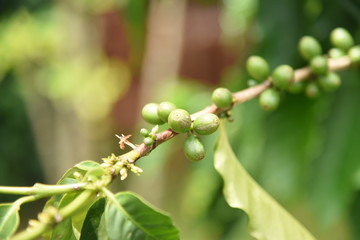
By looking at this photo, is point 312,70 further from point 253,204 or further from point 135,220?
point 135,220

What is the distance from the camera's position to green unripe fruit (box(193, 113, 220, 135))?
1.94ft

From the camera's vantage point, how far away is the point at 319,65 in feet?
2.67

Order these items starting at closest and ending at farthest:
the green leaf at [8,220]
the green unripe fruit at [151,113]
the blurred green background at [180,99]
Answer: the green leaf at [8,220]
the green unripe fruit at [151,113]
the blurred green background at [180,99]

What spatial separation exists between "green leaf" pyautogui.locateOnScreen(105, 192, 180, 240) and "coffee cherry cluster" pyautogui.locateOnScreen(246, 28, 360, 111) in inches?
12.0

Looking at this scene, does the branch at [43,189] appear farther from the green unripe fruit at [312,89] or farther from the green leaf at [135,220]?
the green unripe fruit at [312,89]

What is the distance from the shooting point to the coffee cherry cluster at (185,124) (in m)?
0.57

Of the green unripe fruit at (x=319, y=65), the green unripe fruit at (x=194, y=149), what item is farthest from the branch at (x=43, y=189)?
the green unripe fruit at (x=319, y=65)

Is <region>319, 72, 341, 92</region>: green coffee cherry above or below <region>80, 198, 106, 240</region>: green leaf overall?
above

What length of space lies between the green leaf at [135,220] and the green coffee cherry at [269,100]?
0.30 meters

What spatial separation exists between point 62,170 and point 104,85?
73cm

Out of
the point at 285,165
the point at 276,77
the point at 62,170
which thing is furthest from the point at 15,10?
the point at 62,170

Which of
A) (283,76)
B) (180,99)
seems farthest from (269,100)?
(180,99)

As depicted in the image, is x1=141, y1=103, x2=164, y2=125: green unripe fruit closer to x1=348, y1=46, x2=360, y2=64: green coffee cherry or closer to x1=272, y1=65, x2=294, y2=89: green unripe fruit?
x1=272, y1=65, x2=294, y2=89: green unripe fruit

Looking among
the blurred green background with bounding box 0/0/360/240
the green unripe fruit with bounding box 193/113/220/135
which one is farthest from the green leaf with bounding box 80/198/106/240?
the blurred green background with bounding box 0/0/360/240
